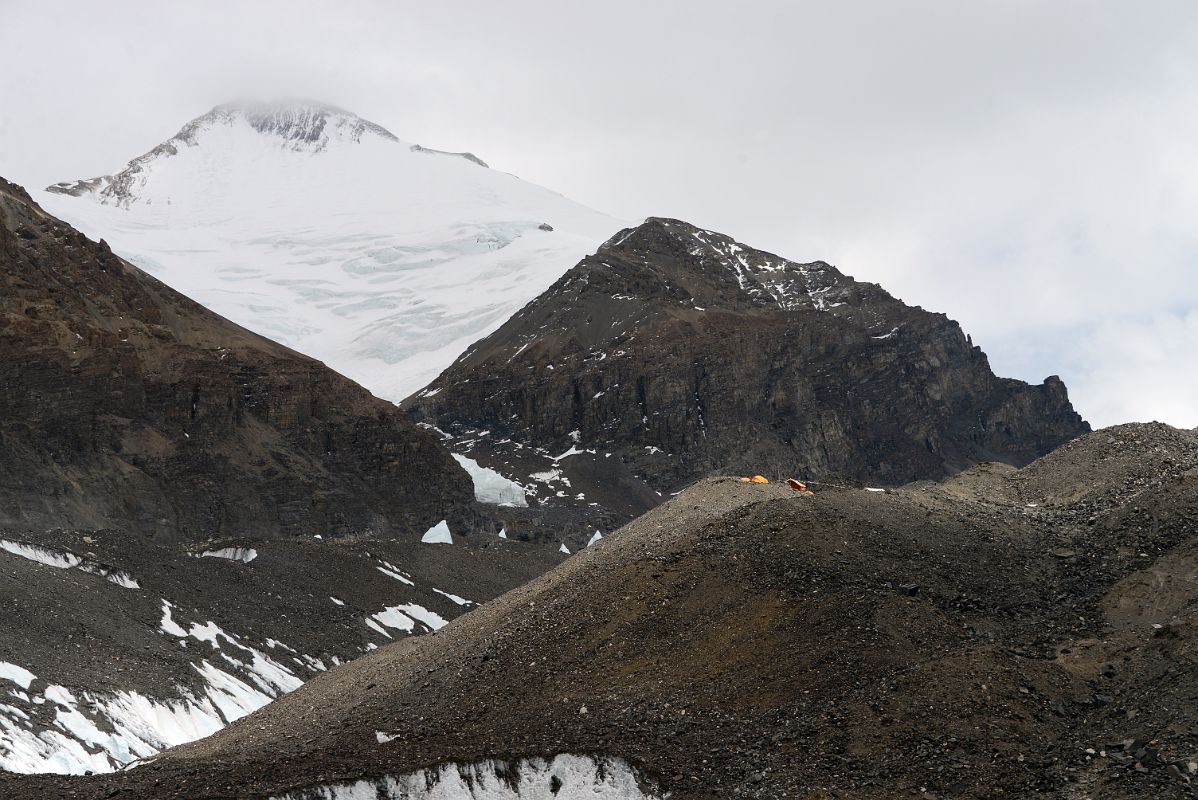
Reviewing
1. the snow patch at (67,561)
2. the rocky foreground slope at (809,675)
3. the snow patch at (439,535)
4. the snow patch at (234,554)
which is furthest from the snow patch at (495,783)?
the snow patch at (439,535)

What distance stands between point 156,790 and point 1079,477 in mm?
30875

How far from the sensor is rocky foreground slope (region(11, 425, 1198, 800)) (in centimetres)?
2758

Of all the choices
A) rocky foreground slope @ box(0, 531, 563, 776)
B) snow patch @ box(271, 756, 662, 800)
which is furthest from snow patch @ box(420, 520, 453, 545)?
snow patch @ box(271, 756, 662, 800)

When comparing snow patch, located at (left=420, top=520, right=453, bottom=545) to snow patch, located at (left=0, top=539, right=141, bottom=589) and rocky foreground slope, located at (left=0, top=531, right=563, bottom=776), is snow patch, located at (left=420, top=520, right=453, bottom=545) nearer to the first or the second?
rocky foreground slope, located at (left=0, top=531, right=563, bottom=776)

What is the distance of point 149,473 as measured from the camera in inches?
5148

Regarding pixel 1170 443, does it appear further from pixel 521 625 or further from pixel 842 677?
pixel 521 625

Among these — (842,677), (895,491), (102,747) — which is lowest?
(102,747)

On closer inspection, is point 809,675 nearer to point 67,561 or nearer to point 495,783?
point 495,783

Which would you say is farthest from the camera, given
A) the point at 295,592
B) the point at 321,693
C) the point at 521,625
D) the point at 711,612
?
the point at 295,592

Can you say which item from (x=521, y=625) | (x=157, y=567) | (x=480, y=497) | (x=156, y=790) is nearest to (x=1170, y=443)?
(x=521, y=625)

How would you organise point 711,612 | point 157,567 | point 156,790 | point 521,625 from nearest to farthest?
1. point 156,790
2. point 711,612
3. point 521,625
4. point 157,567

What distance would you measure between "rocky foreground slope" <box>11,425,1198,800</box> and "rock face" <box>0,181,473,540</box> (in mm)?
80386

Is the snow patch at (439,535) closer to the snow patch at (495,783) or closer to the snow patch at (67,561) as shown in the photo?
the snow patch at (67,561)

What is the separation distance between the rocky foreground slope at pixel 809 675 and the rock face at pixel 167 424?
80.4 m
